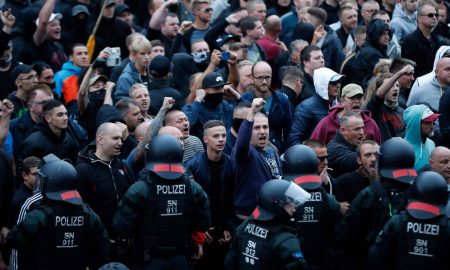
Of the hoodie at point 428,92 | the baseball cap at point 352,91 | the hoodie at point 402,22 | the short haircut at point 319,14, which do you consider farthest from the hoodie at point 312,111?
the hoodie at point 402,22

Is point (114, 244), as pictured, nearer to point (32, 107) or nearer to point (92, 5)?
point (32, 107)

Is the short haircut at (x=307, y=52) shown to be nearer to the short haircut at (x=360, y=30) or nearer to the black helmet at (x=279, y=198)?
the short haircut at (x=360, y=30)

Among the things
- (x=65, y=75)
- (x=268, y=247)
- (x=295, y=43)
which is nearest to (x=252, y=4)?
(x=295, y=43)

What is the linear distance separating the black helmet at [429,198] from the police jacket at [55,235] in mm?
2828

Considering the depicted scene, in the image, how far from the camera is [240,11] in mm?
16594

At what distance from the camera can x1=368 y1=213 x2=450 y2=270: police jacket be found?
9.85 meters

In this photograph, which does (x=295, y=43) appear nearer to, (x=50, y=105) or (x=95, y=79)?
(x=95, y=79)

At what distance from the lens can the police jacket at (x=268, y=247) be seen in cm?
959

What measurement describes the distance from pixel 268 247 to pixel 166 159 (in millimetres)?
1451

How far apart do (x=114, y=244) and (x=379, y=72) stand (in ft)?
14.5

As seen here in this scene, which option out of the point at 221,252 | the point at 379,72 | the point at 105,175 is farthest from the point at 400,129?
the point at 105,175

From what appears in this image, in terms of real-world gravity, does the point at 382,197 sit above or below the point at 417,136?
below

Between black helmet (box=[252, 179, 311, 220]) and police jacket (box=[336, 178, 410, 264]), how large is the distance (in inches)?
36.7

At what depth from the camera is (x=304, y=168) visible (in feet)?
34.7
